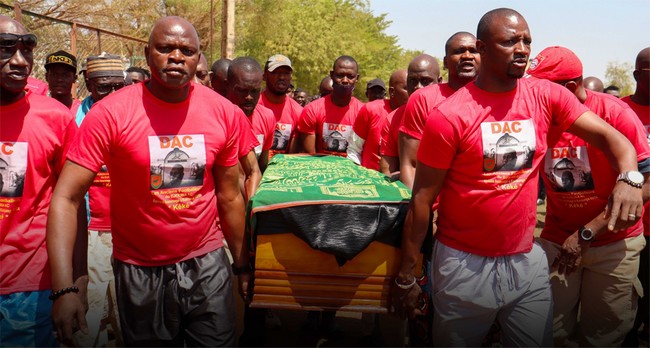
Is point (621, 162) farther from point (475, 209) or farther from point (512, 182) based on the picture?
point (475, 209)

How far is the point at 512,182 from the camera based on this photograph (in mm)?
2945

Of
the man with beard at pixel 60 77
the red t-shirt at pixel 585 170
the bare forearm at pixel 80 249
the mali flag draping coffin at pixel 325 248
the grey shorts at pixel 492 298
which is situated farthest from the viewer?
the man with beard at pixel 60 77

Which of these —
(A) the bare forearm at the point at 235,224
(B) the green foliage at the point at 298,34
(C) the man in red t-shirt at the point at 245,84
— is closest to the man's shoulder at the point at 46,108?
(A) the bare forearm at the point at 235,224

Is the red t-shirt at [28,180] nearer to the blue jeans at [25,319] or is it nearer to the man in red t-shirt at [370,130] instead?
the blue jeans at [25,319]

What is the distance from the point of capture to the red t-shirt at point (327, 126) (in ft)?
21.1

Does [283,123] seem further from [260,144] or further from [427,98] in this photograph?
[427,98]

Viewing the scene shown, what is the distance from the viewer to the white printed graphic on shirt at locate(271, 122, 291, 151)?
627 cm

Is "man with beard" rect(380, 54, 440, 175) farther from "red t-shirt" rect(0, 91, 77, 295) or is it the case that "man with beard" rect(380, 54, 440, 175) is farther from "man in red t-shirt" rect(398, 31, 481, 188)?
"red t-shirt" rect(0, 91, 77, 295)

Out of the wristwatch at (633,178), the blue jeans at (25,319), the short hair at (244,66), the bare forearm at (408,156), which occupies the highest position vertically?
the short hair at (244,66)


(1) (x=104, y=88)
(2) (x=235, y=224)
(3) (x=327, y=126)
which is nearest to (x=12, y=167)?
(2) (x=235, y=224)

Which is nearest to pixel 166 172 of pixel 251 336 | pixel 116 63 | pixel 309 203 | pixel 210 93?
pixel 210 93

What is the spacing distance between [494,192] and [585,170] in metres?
0.98

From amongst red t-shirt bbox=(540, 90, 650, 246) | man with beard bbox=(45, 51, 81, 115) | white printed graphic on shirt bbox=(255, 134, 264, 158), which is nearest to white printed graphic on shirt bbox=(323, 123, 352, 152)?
white printed graphic on shirt bbox=(255, 134, 264, 158)

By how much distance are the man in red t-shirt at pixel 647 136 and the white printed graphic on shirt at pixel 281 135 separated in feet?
10.5
